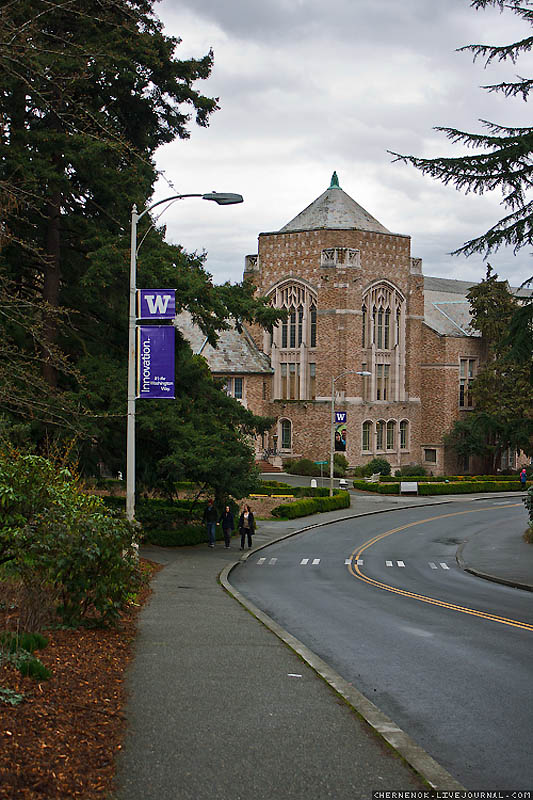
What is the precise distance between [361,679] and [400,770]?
11.4ft

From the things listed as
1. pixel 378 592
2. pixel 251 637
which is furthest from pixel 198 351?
pixel 251 637

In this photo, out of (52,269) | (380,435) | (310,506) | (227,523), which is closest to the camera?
(52,269)

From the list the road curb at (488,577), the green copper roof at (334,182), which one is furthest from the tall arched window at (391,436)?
the road curb at (488,577)

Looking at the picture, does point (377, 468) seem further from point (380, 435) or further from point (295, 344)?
point (295, 344)

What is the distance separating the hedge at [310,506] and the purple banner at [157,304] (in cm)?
2651

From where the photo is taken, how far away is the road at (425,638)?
7.02m

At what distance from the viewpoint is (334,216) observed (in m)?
62.8

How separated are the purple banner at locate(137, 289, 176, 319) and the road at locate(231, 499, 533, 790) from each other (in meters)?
6.39

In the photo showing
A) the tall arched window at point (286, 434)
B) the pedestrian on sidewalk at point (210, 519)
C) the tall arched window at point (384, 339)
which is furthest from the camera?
the tall arched window at point (286, 434)

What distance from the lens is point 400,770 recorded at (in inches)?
234

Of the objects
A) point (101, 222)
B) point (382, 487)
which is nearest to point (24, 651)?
point (101, 222)

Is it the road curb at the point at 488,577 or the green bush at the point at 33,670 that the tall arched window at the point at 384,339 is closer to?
the road curb at the point at 488,577

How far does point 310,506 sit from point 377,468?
1852 centimetres

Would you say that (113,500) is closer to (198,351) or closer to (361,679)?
(361,679)
